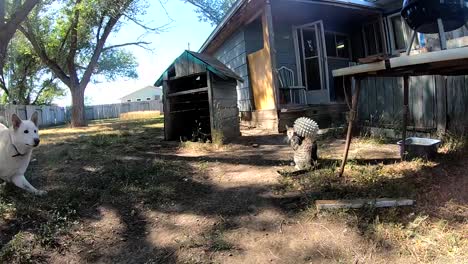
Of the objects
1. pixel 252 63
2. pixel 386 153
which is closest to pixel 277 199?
pixel 386 153

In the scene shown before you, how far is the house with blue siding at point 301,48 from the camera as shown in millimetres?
8562

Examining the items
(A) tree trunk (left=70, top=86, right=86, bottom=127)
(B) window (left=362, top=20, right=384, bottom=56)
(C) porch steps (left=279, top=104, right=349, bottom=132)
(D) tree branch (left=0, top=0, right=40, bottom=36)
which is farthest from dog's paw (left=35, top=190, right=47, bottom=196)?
(A) tree trunk (left=70, top=86, right=86, bottom=127)

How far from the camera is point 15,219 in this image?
3.49m

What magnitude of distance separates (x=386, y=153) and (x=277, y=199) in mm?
2227

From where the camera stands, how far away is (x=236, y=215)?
3602mm

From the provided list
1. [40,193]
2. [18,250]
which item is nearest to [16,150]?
[40,193]

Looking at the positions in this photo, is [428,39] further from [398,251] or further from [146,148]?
[146,148]

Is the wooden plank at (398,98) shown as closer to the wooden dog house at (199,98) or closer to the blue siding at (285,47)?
the wooden dog house at (199,98)

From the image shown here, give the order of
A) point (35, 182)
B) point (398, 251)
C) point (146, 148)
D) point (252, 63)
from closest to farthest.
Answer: point (398, 251) < point (35, 182) < point (146, 148) < point (252, 63)

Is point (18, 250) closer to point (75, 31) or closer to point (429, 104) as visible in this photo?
point (429, 104)

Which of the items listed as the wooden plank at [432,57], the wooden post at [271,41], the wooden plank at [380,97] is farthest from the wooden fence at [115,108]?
the wooden plank at [432,57]

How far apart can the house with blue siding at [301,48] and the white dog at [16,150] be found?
17.5 ft

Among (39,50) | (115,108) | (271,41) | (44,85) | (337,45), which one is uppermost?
(44,85)

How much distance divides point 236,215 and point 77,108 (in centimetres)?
1432
